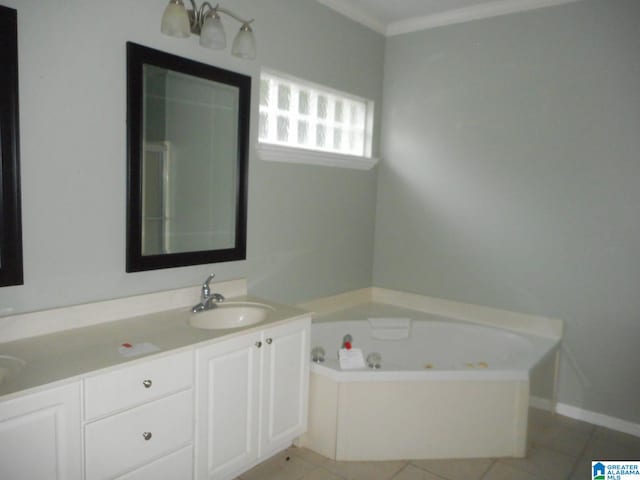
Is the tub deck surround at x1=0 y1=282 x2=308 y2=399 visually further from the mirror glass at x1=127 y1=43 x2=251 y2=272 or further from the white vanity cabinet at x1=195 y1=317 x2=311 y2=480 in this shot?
the mirror glass at x1=127 y1=43 x2=251 y2=272

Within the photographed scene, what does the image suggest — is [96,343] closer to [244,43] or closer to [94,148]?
[94,148]

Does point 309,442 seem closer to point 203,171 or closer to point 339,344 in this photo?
point 339,344

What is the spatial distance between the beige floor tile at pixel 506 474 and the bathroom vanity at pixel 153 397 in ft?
3.15

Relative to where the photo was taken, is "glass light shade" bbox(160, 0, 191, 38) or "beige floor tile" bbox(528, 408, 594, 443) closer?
"glass light shade" bbox(160, 0, 191, 38)

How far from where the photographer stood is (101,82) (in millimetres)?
2035

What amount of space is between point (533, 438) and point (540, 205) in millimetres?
1359

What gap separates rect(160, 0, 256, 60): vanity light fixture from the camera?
6.34 feet

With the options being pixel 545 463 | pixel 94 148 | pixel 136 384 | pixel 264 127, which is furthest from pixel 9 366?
pixel 545 463

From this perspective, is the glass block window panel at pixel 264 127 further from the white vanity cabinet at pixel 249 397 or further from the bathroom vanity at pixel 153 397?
the white vanity cabinet at pixel 249 397

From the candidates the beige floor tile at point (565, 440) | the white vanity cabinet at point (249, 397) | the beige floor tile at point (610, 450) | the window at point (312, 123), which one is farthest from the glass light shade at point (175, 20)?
the beige floor tile at point (610, 450)

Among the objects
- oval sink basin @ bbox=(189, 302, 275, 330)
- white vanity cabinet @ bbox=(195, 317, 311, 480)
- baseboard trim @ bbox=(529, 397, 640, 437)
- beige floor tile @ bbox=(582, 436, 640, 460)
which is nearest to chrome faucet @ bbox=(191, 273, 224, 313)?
oval sink basin @ bbox=(189, 302, 275, 330)

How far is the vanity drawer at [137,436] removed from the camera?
1631 mm

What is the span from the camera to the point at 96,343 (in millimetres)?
1850

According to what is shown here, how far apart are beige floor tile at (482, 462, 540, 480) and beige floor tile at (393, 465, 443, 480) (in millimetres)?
253
